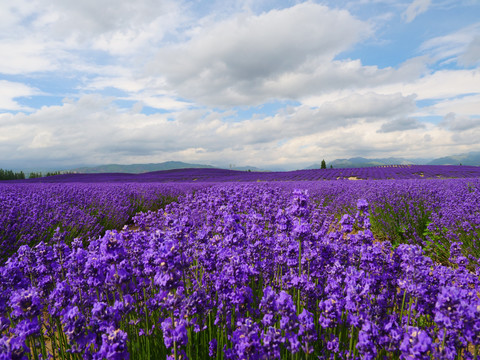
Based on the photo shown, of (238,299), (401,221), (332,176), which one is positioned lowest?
(401,221)

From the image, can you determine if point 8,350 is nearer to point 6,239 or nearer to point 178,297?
point 178,297

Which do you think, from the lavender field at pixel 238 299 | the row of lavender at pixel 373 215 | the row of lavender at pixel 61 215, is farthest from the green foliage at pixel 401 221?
the row of lavender at pixel 61 215

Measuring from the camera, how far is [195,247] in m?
2.66

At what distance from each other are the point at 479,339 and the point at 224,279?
1395mm

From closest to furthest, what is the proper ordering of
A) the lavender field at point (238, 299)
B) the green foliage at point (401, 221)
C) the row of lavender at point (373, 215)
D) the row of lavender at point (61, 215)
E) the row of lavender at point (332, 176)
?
1. the lavender field at point (238, 299)
2. the row of lavender at point (61, 215)
3. the row of lavender at point (373, 215)
4. the green foliage at point (401, 221)
5. the row of lavender at point (332, 176)

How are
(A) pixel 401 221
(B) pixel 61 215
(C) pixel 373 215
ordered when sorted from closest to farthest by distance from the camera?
(B) pixel 61 215, (A) pixel 401 221, (C) pixel 373 215

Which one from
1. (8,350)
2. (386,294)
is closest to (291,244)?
(386,294)

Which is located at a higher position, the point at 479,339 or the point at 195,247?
the point at 195,247

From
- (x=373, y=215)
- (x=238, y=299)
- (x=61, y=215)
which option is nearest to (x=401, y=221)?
(x=373, y=215)

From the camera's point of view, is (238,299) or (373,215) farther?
(373,215)

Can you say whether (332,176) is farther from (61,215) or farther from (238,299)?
(238,299)

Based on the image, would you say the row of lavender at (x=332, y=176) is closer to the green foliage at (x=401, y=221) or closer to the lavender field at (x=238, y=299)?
the green foliage at (x=401, y=221)

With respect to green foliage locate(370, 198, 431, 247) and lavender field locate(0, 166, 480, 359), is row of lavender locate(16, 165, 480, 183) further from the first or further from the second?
lavender field locate(0, 166, 480, 359)

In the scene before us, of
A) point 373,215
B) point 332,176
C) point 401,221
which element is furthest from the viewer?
point 332,176
